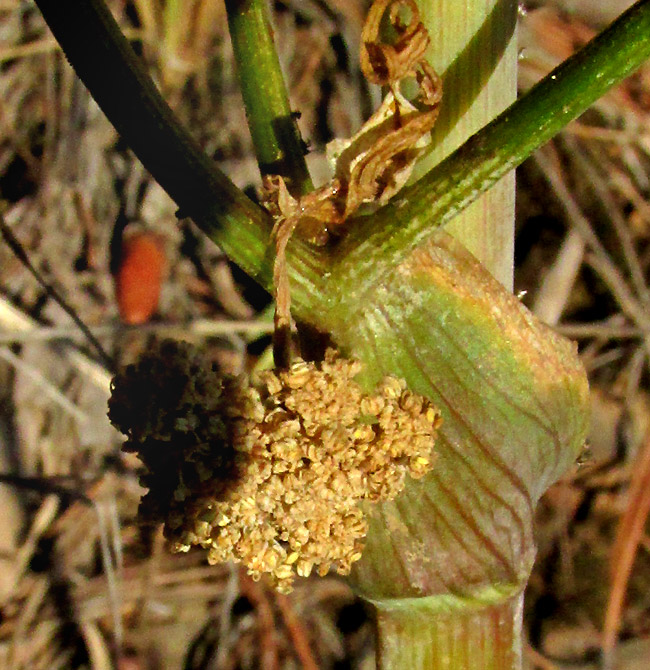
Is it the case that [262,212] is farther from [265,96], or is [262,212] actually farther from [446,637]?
[446,637]

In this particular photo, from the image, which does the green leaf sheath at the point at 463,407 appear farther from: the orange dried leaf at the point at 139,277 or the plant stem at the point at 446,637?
the orange dried leaf at the point at 139,277

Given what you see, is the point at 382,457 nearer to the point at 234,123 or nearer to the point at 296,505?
the point at 296,505

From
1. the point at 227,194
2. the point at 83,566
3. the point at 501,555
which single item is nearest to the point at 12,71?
the point at 83,566

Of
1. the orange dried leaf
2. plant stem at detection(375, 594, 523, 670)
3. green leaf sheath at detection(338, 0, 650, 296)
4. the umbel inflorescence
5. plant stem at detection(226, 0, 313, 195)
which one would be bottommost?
plant stem at detection(375, 594, 523, 670)

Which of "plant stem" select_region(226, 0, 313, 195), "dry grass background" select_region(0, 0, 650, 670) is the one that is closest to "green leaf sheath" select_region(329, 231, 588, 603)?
"plant stem" select_region(226, 0, 313, 195)

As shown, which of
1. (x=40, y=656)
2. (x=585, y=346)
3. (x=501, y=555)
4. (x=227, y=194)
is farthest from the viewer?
(x=585, y=346)

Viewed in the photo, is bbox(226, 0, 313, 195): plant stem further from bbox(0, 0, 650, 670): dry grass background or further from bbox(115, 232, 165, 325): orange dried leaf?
bbox(115, 232, 165, 325): orange dried leaf

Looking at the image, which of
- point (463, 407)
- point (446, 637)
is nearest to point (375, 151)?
point (463, 407)
